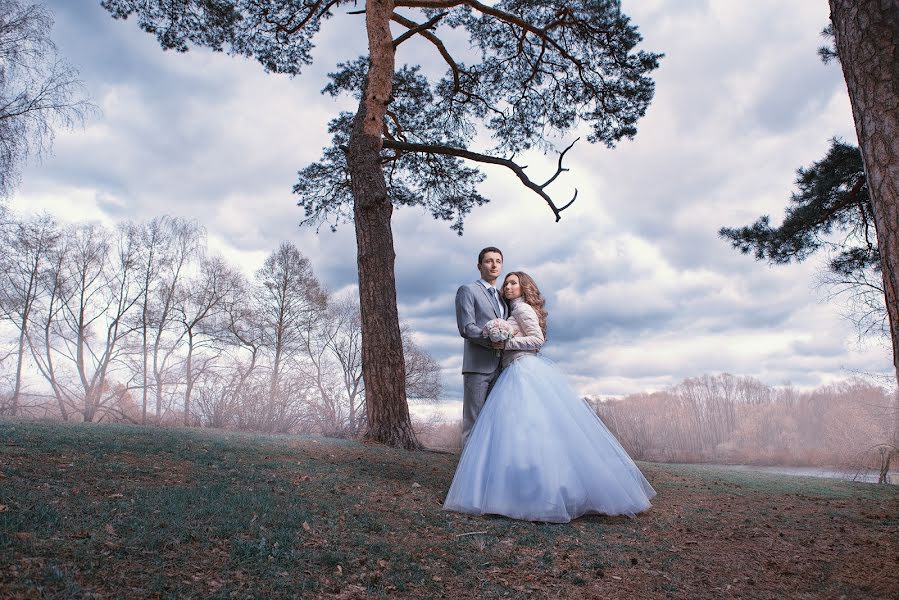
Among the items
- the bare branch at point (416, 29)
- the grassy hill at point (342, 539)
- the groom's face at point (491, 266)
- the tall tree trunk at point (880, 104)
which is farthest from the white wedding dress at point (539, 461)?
the bare branch at point (416, 29)

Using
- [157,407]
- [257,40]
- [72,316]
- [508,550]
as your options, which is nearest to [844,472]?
[508,550]

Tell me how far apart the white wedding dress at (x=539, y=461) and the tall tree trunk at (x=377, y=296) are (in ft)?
9.57

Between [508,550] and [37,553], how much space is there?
2227 mm

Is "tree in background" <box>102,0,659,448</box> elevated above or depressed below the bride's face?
above

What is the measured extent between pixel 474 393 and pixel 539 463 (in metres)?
1.07

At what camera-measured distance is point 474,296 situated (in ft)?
16.1

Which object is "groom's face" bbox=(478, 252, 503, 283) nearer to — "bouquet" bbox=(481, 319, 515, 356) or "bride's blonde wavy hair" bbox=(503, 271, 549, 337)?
"bride's blonde wavy hair" bbox=(503, 271, 549, 337)

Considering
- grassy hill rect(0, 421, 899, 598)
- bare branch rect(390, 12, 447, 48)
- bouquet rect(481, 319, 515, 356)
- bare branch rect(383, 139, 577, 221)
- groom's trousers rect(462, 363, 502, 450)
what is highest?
bare branch rect(390, 12, 447, 48)

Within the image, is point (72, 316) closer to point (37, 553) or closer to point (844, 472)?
point (37, 553)

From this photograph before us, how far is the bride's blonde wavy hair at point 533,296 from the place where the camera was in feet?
16.1

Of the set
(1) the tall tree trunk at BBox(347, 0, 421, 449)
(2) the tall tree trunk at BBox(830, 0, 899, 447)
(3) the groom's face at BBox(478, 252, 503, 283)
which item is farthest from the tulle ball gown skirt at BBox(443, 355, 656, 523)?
(1) the tall tree trunk at BBox(347, 0, 421, 449)

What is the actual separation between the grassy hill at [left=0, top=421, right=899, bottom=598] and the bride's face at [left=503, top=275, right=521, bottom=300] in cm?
176

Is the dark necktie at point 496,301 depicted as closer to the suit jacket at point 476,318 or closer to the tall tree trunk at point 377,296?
the suit jacket at point 476,318

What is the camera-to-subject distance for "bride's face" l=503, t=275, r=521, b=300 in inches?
194
